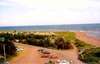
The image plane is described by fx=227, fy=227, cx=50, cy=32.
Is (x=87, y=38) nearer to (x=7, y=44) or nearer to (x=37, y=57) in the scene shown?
(x=37, y=57)

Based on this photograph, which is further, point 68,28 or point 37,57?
point 68,28

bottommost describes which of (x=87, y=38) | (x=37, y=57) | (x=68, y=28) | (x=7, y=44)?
(x=37, y=57)

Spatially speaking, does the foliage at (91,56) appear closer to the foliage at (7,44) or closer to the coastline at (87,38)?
the coastline at (87,38)

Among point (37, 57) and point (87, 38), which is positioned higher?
point (87, 38)

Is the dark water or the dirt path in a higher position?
the dark water

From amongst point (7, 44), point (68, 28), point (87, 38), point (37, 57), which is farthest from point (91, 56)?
point (7, 44)

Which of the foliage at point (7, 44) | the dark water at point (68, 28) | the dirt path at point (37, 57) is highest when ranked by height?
the dark water at point (68, 28)

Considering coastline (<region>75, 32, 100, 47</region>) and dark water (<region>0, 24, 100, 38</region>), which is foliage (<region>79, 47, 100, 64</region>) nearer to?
coastline (<region>75, 32, 100, 47</region>)

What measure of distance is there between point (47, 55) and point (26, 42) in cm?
47

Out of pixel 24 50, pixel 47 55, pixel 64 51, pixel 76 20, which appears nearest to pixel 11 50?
pixel 24 50

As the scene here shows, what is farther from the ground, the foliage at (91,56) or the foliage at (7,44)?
the foliage at (7,44)

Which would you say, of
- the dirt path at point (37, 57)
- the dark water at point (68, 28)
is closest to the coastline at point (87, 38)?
the dark water at point (68, 28)

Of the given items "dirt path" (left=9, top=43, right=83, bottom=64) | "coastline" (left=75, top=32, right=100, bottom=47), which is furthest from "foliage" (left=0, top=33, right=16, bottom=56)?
"coastline" (left=75, top=32, right=100, bottom=47)

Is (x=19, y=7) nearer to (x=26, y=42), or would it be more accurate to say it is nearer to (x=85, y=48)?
(x=26, y=42)
